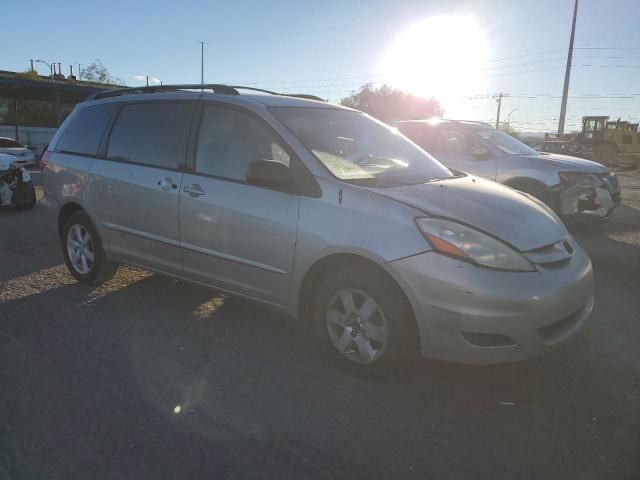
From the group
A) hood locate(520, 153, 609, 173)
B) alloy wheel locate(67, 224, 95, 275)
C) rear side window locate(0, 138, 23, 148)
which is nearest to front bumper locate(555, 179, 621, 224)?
hood locate(520, 153, 609, 173)

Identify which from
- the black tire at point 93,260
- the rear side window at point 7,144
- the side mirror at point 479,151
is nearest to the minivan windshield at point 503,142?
the side mirror at point 479,151

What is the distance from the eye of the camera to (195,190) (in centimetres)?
382

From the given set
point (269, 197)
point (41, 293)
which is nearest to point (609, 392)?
point (269, 197)

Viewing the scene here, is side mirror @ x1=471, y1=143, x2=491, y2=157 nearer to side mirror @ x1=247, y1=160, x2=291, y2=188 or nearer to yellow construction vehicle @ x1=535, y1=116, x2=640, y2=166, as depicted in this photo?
side mirror @ x1=247, y1=160, x2=291, y2=188

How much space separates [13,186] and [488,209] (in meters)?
9.03

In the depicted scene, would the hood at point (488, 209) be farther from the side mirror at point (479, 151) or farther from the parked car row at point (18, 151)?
the parked car row at point (18, 151)

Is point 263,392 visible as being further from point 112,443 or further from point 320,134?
point 320,134

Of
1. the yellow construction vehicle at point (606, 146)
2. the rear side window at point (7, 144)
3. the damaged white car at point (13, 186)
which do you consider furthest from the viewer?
the yellow construction vehicle at point (606, 146)

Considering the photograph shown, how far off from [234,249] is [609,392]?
100 inches

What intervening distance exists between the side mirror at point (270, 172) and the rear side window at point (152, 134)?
0.93 m

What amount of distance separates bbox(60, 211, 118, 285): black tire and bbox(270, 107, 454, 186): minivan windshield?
2.23 m

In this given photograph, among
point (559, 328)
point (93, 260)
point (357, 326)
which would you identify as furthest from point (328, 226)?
point (93, 260)

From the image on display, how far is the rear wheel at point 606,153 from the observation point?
27422 millimetres

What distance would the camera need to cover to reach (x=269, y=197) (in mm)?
3473
